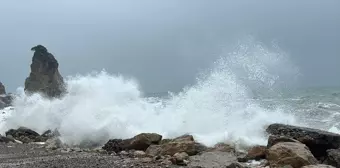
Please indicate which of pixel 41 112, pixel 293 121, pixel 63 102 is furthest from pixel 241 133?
pixel 41 112

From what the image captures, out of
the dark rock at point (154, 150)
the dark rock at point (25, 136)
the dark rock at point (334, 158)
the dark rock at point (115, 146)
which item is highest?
the dark rock at point (25, 136)

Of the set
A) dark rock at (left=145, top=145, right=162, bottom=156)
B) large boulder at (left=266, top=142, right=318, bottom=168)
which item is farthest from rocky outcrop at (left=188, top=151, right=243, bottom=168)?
dark rock at (left=145, top=145, right=162, bottom=156)

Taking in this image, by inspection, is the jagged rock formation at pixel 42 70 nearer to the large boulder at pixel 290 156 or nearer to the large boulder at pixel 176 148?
the large boulder at pixel 176 148

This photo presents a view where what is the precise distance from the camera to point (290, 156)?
10.0 meters

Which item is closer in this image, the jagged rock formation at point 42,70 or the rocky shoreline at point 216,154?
the rocky shoreline at point 216,154

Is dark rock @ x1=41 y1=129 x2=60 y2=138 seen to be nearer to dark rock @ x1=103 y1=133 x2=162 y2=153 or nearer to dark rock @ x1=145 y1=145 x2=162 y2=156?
dark rock @ x1=103 y1=133 x2=162 y2=153

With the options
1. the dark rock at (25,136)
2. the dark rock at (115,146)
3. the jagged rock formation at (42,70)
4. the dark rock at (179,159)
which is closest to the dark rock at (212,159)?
the dark rock at (179,159)

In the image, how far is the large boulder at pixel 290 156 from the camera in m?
9.88

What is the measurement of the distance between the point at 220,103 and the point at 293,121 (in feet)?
12.0

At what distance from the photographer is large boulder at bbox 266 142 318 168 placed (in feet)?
32.4

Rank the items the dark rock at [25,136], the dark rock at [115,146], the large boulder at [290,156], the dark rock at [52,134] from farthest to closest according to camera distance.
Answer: the dark rock at [52,134] < the dark rock at [25,136] < the dark rock at [115,146] < the large boulder at [290,156]

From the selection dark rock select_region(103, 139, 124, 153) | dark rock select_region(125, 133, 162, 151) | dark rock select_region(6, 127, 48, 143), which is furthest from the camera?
dark rock select_region(6, 127, 48, 143)

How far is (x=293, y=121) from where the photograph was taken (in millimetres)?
19375

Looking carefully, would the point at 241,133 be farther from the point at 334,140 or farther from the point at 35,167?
the point at 35,167
